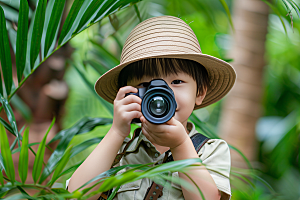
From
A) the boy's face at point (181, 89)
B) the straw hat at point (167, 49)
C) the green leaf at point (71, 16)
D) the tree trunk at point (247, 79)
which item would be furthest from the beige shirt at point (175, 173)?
the green leaf at point (71, 16)

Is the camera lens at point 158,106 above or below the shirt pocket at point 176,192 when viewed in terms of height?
above

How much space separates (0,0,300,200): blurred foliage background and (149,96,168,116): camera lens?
52 centimetres

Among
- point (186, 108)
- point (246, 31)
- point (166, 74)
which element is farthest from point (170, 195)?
point (246, 31)

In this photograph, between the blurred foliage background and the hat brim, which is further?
the blurred foliage background

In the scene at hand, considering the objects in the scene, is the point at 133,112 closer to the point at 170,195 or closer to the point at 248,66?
the point at 170,195

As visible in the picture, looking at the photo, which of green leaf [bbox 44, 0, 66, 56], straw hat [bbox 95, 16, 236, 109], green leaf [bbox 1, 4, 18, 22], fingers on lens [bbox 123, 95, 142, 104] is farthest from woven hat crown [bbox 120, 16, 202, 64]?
green leaf [bbox 1, 4, 18, 22]

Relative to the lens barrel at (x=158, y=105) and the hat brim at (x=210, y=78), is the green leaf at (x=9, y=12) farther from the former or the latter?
the lens barrel at (x=158, y=105)

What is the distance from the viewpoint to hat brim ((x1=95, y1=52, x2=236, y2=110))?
828 millimetres

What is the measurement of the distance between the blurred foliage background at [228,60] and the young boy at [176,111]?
0.23 m

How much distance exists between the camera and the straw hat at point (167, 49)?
78 centimetres

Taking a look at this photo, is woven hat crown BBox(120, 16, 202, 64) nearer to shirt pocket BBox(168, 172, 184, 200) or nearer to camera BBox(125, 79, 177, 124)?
camera BBox(125, 79, 177, 124)

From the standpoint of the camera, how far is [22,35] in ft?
2.68

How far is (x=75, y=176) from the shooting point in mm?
746

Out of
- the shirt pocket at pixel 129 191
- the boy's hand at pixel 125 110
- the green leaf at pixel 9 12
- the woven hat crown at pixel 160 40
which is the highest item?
the green leaf at pixel 9 12
